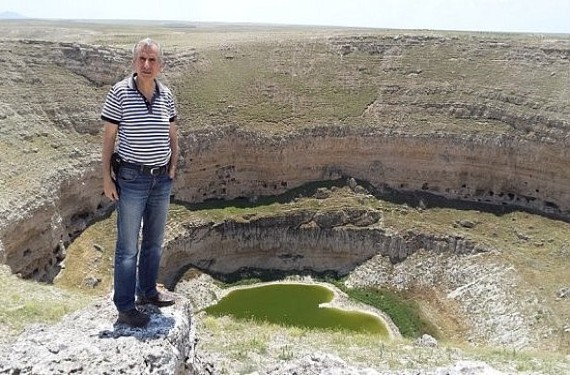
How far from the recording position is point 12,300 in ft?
56.6

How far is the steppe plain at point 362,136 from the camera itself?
35.8m

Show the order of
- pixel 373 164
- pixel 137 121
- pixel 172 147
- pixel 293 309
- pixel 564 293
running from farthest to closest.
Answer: pixel 373 164 → pixel 293 309 → pixel 564 293 → pixel 172 147 → pixel 137 121

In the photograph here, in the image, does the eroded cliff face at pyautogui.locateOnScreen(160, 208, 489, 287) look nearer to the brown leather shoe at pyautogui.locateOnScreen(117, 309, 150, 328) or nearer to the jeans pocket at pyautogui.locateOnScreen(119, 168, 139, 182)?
the brown leather shoe at pyautogui.locateOnScreen(117, 309, 150, 328)

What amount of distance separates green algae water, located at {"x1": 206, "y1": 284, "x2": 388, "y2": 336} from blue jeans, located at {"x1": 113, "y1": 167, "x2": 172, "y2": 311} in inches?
932

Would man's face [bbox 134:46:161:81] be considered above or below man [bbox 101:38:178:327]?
above

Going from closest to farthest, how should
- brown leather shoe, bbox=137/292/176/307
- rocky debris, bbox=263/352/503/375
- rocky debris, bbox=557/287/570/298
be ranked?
1. brown leather shoe, bbox=137/292/176/307
2. rocky debris, bbox=263/352/503/375
3. rocky debris, bbox=557/287/570/298

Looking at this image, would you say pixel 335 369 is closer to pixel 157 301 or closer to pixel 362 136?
pixel 157 301

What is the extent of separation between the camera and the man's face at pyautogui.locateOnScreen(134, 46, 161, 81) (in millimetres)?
10211

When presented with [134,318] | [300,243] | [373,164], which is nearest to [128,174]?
[134,318]

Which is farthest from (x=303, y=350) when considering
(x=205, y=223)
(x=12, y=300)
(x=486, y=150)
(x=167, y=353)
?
(x=486, y=150)

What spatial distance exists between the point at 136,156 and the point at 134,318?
9.29 feet

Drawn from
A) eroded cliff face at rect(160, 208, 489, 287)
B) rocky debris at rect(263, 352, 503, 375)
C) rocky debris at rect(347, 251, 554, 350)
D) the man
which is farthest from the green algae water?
the man

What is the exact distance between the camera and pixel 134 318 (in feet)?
34.8

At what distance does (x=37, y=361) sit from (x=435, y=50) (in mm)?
53970
